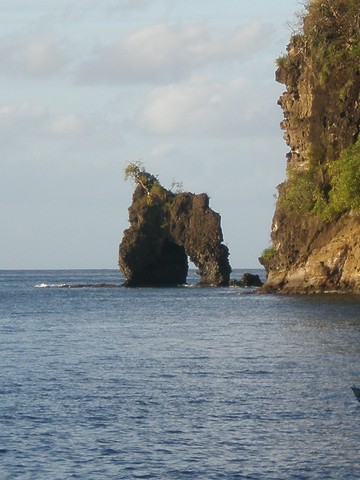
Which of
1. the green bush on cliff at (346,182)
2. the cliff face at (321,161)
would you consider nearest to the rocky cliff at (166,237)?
the cliff face at (321,161)

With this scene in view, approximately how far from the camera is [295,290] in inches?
3396

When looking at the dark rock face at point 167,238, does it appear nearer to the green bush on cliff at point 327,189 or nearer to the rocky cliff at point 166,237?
the rocky cliff at point 166,237

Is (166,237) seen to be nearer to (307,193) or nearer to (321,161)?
(321,161)

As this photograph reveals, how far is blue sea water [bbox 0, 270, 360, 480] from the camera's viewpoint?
80.6 feet

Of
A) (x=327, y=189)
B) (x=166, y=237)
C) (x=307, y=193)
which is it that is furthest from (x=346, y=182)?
(x=166, y=237)

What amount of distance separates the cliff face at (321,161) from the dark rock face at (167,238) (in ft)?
98.7

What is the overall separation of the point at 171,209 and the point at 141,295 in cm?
2535

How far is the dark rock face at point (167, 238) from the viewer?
123 metres

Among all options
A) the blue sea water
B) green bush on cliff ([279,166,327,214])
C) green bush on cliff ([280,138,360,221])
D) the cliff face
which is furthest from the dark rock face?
the blue sea water

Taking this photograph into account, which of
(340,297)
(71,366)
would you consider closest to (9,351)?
(71,366)

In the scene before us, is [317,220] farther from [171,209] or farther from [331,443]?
[331,443]

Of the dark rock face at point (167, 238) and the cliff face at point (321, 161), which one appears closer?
the cliff face at point (321, 161)

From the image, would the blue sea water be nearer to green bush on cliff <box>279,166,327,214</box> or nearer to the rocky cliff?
green bush on cliff <box>279,166,327,214</box>

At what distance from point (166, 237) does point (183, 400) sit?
92.6 metres
